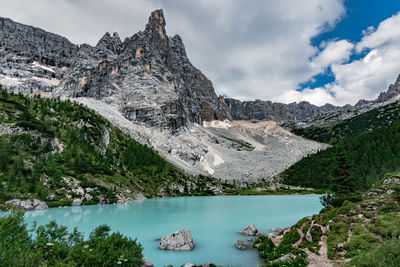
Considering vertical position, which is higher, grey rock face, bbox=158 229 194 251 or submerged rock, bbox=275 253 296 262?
submerged rock, bbox=275 253 296 262

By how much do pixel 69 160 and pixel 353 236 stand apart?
7653 centimetres

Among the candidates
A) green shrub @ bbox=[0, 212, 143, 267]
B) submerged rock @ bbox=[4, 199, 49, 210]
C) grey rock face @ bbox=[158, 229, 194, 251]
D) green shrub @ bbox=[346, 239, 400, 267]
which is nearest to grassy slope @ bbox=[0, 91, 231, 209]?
submerged rock @ bbox=[4, 199, 49, 210]

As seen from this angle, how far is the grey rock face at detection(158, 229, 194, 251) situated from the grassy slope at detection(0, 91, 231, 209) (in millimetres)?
36792

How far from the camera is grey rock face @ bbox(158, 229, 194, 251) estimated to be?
22.7 metres

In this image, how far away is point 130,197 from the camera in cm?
7181

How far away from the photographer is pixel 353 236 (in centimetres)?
1688

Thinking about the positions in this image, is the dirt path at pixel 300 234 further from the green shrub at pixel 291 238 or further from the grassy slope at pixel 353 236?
the green shrub at pixel 291 238

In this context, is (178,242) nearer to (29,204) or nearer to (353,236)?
(353,236)

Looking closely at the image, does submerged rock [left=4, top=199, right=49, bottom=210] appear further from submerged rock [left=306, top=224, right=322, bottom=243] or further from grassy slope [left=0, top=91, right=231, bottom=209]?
submerged rock [left=306, top=224, right=322, bottom=243]

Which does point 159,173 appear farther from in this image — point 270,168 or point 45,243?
point 270,168

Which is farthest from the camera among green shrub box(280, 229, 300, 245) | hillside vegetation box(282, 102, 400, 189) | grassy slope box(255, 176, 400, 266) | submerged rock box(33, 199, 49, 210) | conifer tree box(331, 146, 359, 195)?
hillside vegetation box(282, 102, 400, 189)

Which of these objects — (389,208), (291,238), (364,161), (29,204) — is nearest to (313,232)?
(291,238)

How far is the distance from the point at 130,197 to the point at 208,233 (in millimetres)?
48510

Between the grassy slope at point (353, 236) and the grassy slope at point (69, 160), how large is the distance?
4968cm
